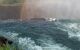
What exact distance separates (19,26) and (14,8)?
5.81 ft

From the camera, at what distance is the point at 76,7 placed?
18.5 metres

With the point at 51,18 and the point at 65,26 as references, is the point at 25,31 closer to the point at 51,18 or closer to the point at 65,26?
the point at 65,26

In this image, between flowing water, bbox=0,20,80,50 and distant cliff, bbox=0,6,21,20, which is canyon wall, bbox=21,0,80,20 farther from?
flowing water, bbox=0,20,80,50

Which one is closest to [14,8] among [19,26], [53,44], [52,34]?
[19,26]

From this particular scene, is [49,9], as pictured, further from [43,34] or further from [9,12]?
[43,34]

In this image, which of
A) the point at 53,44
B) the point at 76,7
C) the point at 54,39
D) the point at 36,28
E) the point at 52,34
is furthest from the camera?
the point at 76,7

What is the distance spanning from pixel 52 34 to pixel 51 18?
4123 millimetres

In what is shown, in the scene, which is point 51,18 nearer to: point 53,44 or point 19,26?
point 19,26

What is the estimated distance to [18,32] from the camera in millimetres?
14078

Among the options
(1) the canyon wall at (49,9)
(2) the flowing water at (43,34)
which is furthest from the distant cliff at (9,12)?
(2) the flowing water at (43,34)

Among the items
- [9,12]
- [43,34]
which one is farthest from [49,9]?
[43,34]

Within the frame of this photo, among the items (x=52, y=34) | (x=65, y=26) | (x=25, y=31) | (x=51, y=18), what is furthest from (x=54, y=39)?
(x=51, y=18)

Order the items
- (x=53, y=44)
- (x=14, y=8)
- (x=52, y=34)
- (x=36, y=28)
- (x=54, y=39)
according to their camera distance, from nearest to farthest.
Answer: (x=53, y=44), (x=54, y=39), (x=52, y=34), (x=36, y=28), (x=14, y=8)

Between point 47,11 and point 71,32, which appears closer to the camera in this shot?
point 71,32
